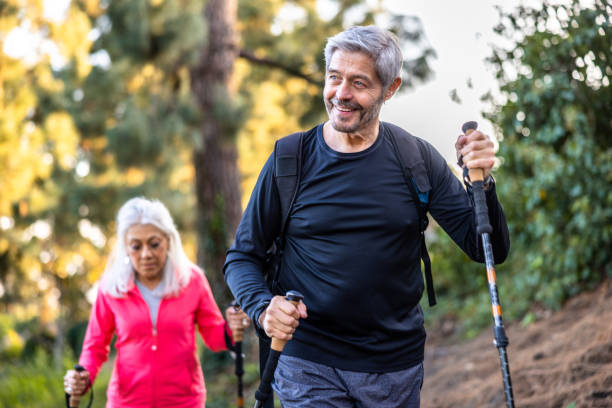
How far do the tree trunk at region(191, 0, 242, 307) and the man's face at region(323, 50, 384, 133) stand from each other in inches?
294

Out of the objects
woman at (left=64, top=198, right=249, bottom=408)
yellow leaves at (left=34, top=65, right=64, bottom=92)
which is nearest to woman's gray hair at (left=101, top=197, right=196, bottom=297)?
woman at (left=64, top=198, right=249, bottom=408)

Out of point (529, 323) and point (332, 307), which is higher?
point (332, 307)

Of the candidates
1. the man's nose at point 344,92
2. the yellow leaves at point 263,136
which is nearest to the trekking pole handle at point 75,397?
the man's nose at point 344,92

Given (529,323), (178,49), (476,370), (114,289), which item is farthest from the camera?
(178,49)

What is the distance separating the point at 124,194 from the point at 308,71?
6.49 meters

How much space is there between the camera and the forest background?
626 centimetres

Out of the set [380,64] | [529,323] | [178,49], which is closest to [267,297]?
[380,64]

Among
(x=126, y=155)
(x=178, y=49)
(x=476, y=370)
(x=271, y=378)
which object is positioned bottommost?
(x=476, y=370)

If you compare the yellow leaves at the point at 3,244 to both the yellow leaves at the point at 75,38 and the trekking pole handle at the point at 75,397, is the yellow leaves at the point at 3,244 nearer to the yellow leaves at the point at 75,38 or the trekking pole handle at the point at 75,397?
the yellow leaves at the point at 75,38

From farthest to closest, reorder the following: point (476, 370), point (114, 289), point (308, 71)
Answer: point (308, 71)
point (476, 370)
point (114, 289)

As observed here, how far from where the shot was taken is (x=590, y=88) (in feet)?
19.1

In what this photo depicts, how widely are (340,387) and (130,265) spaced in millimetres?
2168

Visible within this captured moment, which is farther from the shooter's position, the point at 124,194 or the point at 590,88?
the point at 124,194

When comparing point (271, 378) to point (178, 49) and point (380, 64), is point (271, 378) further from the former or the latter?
point (178, 49)
